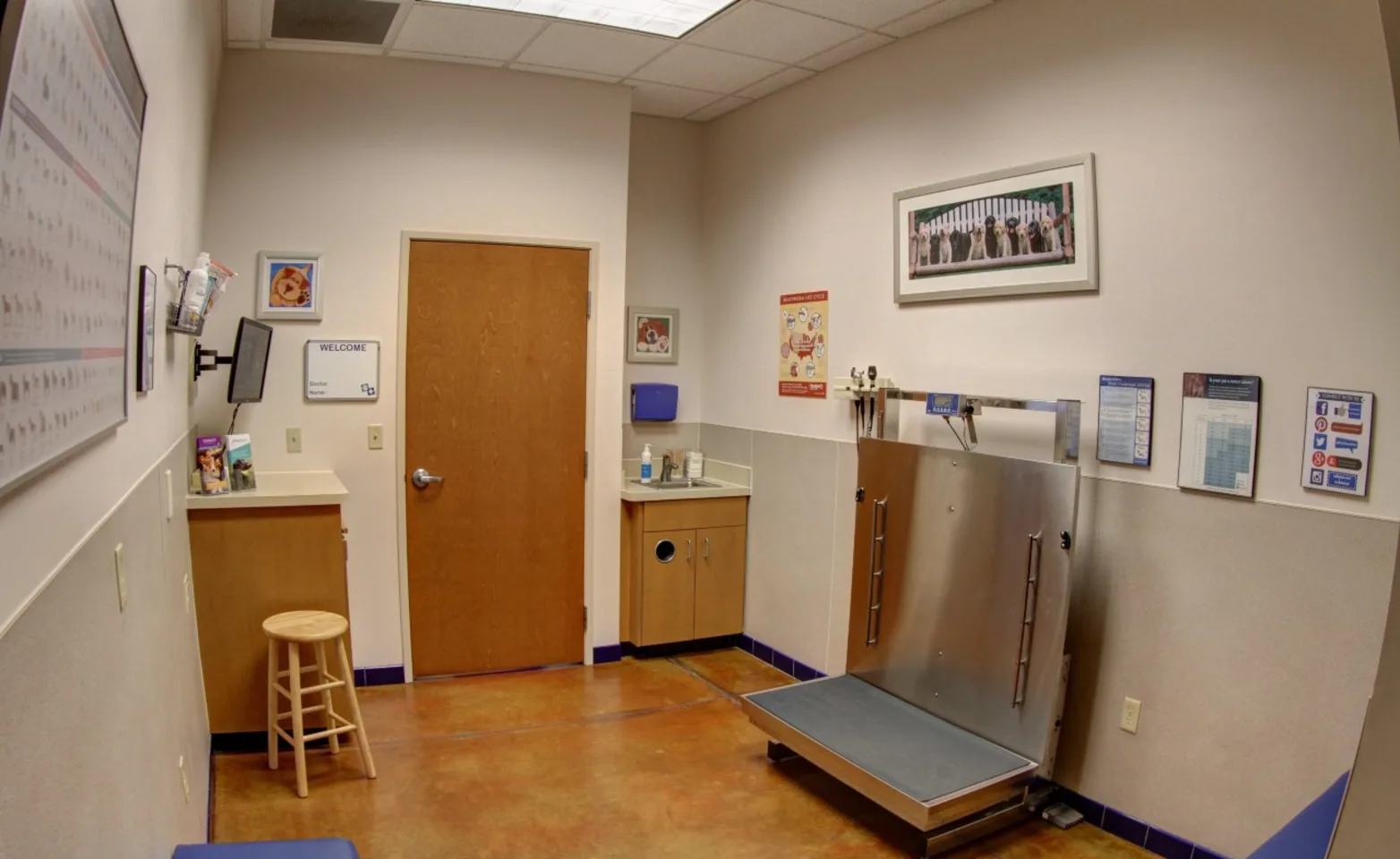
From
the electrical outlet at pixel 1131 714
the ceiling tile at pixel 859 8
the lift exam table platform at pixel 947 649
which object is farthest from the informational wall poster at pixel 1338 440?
the ceiling tile at pixel 859 8

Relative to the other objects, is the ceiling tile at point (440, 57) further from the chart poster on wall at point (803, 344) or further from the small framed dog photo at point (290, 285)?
the chart poster on wall at point (803, 344)

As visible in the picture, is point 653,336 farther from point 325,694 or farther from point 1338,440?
point 1338,440

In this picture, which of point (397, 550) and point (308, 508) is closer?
point (308, 508)

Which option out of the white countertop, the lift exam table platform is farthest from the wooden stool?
the lift exam table platform

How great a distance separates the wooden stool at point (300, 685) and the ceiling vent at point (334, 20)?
2376mm

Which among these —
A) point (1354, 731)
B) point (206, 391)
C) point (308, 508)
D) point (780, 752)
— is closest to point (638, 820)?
point (780, 752)

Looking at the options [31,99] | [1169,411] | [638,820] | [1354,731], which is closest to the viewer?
[31,99]

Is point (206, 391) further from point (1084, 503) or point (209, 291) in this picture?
point (1084, 503)

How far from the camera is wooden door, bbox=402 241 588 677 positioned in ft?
13.4

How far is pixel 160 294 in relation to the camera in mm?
2168

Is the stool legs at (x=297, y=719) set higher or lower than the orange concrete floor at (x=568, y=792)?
higher

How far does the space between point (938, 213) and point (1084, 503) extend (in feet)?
4.29

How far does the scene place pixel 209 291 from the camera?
285 centimetres

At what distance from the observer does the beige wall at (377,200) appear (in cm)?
374
